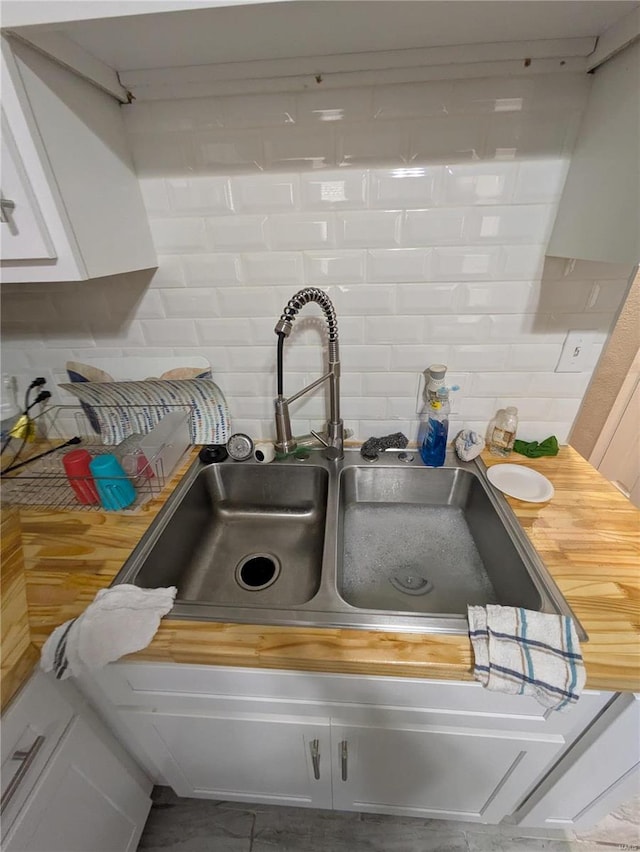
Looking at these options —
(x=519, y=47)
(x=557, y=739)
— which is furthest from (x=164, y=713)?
(x=519, y=47)

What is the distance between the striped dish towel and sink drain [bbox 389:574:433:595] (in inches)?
10.9

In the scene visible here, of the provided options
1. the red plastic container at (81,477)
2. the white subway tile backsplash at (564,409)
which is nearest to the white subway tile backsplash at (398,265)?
the white subway tile backsplash at (564,409)

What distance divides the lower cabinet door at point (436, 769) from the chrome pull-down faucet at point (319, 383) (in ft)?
2.09

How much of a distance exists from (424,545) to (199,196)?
1.08m

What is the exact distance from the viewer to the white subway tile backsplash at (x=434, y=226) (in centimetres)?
82

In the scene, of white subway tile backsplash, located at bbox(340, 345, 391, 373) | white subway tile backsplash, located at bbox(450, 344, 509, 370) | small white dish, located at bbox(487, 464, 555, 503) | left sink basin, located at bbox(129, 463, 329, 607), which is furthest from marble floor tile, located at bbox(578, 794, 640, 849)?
white subway tile backsplash, located at bbox(340, 345, 391, 373)

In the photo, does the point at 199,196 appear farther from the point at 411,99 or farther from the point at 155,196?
the point at 411,99

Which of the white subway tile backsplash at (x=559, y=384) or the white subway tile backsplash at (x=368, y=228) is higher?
the white subway tile backsplash at (x=368, y=228)

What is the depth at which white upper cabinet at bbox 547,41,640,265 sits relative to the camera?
58 centimetres

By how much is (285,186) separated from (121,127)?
39 cm

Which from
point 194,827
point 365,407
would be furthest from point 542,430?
point 194,827

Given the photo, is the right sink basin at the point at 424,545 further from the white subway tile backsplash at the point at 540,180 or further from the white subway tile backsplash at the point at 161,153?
the white subway tile backsplash at the point at 161,153

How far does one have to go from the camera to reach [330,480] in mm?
998

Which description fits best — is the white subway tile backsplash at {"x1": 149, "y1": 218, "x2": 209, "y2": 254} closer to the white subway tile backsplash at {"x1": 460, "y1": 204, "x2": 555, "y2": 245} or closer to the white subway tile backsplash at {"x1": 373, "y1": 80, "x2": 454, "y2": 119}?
the white subway tile backsplash at {"x1": 373, "y1": 80, "x2": 454, "y2": 119}
